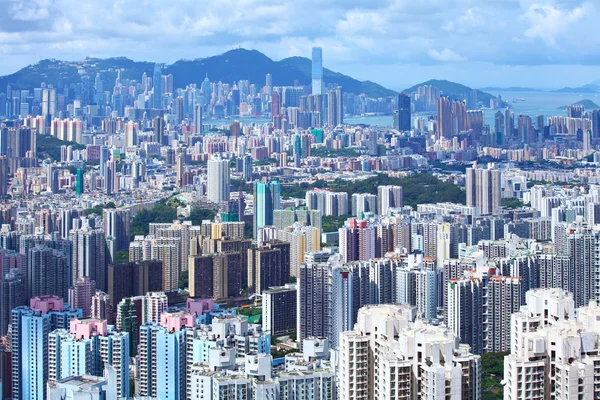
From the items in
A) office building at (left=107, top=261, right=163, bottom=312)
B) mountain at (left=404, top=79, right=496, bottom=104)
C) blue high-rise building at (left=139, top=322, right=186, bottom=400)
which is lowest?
blue high-rise building at (left=139, top=322, right=186, bottom=400)

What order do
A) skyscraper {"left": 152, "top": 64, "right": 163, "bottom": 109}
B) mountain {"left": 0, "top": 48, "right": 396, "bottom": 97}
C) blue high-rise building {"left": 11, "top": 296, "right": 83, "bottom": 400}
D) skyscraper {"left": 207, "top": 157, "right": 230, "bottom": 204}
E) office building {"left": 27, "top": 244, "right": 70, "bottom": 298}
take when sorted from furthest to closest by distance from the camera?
skyscraper {"left": 152, "top": 64, "right": 163, "bottom": 109} → mountain {"left": 0, "top": 48, "right": 396, "bottom": 97} → skyscraper {"left": 207, "top": 157, "right": 230, "bottom": 204} → office building {"left": 27, "top": 244, "right": 70, "bottom": 298} → blue high-rise building {"left": 11, "top": 296, "right": 83, "bottom": 400}

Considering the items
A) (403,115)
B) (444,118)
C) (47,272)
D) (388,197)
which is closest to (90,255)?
(47,272)

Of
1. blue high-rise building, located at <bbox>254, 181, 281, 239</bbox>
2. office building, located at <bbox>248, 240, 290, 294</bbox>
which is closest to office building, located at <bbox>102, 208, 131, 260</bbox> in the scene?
office building, located at <bbox>248, 240, 290, 294</bbox>

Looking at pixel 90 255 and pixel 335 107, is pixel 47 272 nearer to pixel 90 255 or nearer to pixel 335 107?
pixel 90 255

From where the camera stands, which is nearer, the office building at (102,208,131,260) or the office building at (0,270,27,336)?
the office building at (0,270,27,336)

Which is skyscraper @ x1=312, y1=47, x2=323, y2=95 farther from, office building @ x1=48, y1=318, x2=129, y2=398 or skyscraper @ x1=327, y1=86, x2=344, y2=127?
office building @ x1=48, y1=318, x2=129, y2=398

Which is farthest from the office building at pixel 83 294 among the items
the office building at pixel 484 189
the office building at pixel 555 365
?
the office building at pixel 484 189
